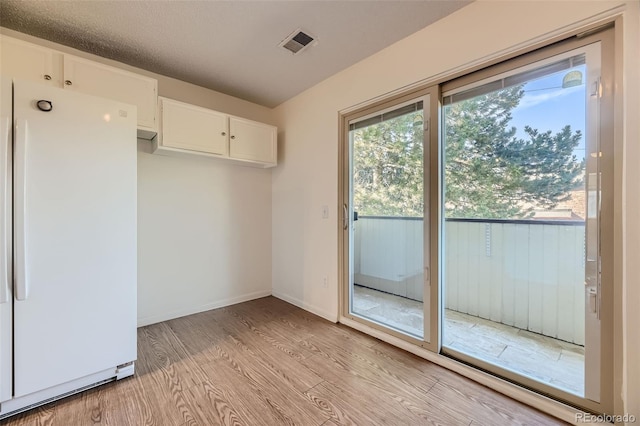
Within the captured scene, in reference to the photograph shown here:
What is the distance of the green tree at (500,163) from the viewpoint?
160cm

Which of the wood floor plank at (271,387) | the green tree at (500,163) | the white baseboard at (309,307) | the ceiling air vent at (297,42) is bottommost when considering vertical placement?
the wood floor plank at (271,387)

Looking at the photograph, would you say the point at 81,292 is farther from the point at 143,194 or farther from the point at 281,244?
the point at 281,244

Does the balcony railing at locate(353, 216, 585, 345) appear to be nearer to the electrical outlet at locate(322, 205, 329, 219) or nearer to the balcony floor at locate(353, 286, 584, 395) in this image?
the balcony floor at locate(353, 286, 584, 395)

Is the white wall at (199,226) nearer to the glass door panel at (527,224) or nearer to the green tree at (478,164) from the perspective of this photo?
the green tree at (478,164)

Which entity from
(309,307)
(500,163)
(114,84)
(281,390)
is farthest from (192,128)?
(500,163)

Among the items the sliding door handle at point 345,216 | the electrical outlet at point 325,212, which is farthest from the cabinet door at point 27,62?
the sliding door handle at point 345,216

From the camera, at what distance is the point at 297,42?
223 centimetres

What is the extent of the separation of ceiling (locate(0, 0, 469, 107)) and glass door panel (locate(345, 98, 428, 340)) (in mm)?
599

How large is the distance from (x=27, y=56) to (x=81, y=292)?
1.69 m

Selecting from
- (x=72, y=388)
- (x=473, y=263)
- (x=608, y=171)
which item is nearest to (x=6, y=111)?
(x=72, y=388)

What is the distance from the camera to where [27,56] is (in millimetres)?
1885

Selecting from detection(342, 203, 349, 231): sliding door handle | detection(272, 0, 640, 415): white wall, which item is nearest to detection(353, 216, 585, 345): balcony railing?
detection(272, 0, 640, 415): white wall

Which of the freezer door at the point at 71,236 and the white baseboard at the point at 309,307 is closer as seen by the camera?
the freezer door at the point at 71,236

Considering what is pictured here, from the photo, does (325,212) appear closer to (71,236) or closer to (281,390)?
(281,390)
